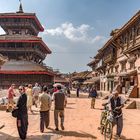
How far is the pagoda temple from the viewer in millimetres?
57594

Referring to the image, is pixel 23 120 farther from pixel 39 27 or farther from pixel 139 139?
pixel 39 27

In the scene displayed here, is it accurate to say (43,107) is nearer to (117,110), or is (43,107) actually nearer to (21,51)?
(117,110)

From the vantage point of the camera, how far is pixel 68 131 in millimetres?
13125

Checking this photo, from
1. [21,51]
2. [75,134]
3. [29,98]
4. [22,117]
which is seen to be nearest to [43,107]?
[75,134]

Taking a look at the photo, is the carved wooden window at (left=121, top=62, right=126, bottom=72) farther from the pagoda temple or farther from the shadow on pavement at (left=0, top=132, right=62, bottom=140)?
the shadow on pavement at (left=0, top=132, right=62, bottom=140)

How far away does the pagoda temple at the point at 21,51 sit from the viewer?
57.6 meters

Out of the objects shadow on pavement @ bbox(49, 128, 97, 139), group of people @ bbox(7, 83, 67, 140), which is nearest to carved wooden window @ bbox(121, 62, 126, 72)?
group of people @ bbox(7, 83, 67, 140)

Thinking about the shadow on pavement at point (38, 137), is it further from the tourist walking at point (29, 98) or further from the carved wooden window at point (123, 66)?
the carved wooden window at point (123, 66)

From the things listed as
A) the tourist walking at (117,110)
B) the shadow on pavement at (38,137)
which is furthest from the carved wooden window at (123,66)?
the tourist walking at (117,110)

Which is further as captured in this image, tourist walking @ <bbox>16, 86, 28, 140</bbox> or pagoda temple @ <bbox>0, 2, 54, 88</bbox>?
pagoda temple @ <bbox>0, 2, 54, 88</bbox>

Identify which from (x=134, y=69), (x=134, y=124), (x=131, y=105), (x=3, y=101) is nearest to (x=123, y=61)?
(x=134, y=69)

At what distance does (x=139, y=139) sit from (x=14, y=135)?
4520 millimetres

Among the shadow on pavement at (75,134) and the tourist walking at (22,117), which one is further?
the shadow on pavement at (75,134)

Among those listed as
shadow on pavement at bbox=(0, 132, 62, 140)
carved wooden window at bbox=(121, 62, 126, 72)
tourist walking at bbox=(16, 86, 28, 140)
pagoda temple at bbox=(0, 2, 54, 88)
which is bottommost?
shadow on pavement at bbox=(0, 132, 62, 140)
